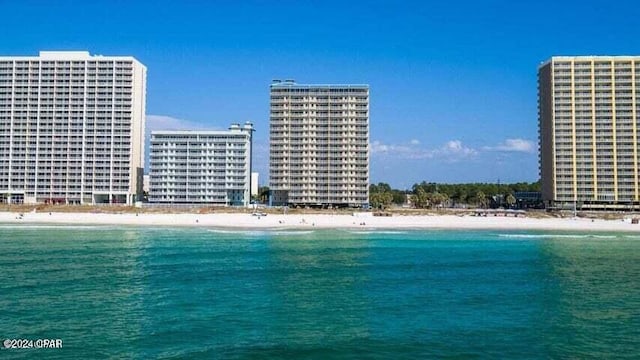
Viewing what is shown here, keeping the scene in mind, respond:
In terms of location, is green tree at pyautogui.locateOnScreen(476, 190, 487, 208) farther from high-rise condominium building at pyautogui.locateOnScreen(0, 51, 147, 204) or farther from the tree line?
high-rise condominium building at pyautogui.locateOnScreen(0, 51, 147, 204)

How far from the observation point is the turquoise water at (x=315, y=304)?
68.4 ft

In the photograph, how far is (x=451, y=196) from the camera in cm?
18762

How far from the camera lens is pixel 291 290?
32094 mm

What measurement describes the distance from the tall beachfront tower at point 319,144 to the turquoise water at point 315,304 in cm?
9182

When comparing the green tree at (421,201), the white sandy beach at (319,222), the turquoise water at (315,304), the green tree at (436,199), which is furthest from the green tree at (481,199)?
the turquoise water at (315,304)

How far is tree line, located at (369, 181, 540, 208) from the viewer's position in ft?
503

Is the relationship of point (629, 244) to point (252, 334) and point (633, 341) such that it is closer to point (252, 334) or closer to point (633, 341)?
point (633, 341)

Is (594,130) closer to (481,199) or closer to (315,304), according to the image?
(481,199)

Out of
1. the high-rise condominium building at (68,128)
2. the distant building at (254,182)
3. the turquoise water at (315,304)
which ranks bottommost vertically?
the turquoise water at (315,304)

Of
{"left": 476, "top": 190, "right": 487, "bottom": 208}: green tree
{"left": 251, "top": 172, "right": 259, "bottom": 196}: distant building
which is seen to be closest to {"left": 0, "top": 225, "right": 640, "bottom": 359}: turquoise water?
{"left": 476, "top": 190, "right": 487, "bottom": 208}: green tree

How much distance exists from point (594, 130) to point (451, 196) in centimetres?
5335

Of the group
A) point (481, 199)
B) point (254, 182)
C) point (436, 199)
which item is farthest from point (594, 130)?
point (254, 182)

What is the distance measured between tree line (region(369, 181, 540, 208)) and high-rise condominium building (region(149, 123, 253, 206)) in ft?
123

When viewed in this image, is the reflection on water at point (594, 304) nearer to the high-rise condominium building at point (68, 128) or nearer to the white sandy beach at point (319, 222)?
the white sandy beach at point (319, 222)
